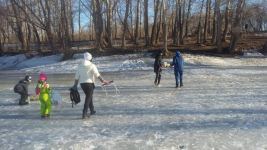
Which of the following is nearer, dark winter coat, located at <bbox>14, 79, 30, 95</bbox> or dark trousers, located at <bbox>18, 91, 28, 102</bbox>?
dark winter coat, located at <bbox>14, 79, 30, 95</bbox>

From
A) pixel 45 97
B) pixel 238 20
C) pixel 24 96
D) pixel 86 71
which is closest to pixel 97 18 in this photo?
pixel 238 20

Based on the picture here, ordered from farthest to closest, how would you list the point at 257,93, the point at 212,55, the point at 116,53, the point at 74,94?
the point at 116,53 < the point at 212,55 < the point at 257,93 < the point at 74,94

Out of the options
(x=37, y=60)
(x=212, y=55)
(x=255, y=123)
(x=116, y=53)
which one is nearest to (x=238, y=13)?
(x=212, y=55)

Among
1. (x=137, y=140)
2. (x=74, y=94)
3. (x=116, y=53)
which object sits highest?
(x=116, y=53)

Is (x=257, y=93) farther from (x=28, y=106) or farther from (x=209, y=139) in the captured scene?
(x=28, y=106)

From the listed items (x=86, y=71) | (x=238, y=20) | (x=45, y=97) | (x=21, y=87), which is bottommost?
(x=45, y=97)

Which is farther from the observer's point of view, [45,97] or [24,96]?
[24,96]

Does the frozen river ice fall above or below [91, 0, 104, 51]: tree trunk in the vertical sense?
below

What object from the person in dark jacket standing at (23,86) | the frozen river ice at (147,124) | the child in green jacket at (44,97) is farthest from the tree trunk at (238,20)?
the child in green jacket at (44,97)

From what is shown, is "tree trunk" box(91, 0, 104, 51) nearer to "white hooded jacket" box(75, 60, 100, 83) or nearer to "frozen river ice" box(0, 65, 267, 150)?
"frozen river ice" box(0, 65, 267, 150)

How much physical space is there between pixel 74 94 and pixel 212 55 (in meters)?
20.7

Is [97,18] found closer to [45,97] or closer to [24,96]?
[24,96]

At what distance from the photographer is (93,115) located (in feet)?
22.0

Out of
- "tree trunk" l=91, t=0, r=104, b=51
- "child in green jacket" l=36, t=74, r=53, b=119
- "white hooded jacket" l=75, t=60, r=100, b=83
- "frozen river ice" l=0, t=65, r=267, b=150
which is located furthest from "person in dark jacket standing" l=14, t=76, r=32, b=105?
"tree trunk" l=91, t=0, r=104, b=51
